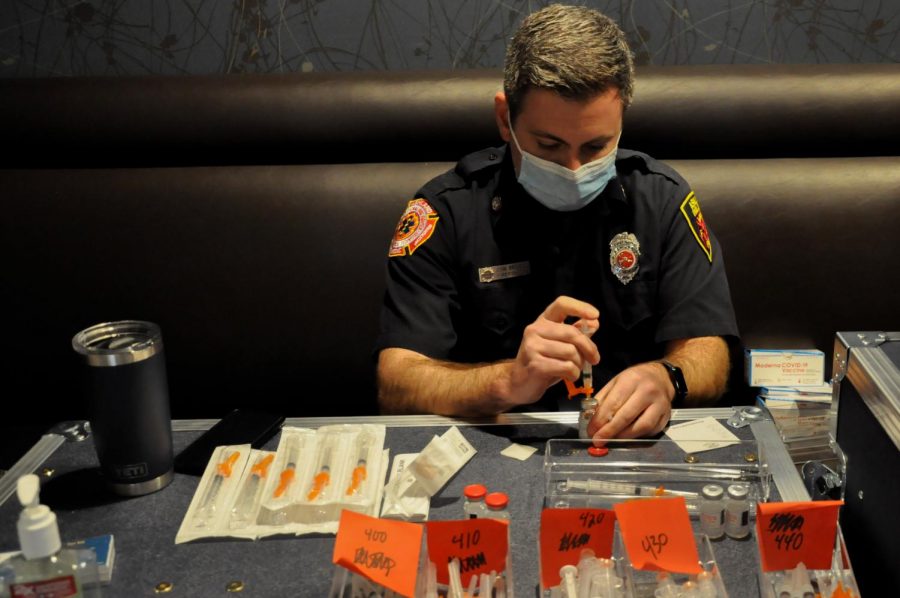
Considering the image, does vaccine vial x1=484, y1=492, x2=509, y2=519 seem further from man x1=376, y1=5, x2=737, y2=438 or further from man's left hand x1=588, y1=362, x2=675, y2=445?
man x1=376, y1=5, x2=737, y2=438

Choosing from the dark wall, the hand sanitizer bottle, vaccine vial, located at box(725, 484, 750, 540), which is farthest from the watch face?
the dark wall

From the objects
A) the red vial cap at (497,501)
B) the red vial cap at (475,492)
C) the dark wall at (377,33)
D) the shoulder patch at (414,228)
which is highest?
the dark wall at (377,33)

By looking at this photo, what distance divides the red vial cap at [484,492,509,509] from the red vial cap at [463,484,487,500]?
1 centimetres

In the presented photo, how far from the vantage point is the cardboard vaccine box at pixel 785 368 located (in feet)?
6.26

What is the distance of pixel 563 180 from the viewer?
1.50 metres

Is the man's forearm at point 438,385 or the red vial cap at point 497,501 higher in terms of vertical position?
the red vial cap at point 497,501

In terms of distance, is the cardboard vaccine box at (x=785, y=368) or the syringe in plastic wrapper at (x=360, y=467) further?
the cardboard vaccine box at (x=785, y=368)

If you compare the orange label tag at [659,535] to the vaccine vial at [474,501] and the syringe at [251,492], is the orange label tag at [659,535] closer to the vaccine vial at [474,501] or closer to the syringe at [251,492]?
the vaccine vial at [474,501]

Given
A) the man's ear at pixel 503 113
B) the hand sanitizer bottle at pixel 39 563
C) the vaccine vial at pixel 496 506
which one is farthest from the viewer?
the man's ear at pixel 503 113

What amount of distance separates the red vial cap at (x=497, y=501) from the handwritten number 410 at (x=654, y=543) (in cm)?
19

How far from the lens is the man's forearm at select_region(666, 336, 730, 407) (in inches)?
58.1

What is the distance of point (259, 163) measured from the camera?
2.07 m

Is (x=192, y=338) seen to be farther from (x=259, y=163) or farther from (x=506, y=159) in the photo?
(x=506, y=159)

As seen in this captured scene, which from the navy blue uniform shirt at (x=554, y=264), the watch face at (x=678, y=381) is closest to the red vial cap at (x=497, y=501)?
the watch face at (x=678, y=381)
